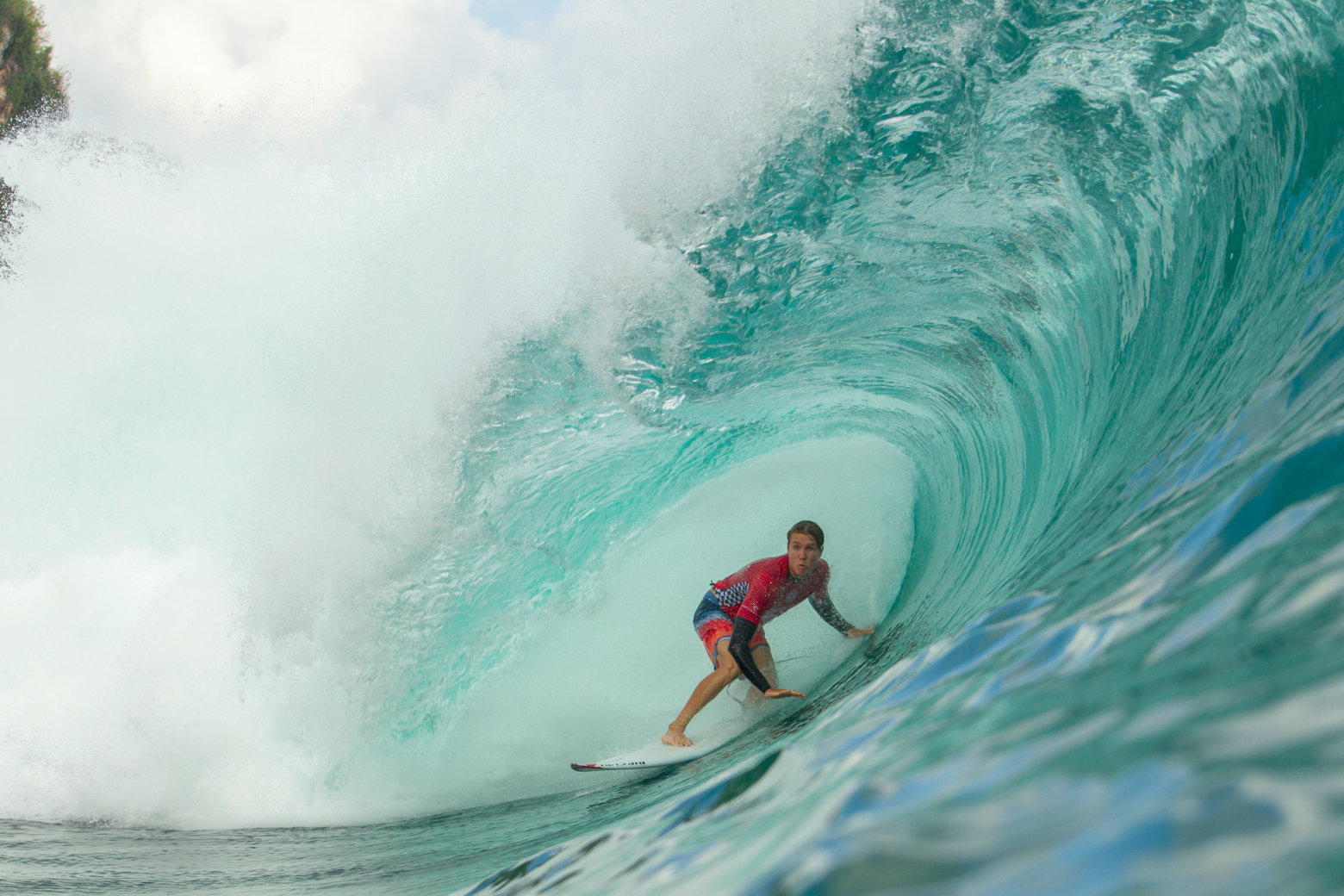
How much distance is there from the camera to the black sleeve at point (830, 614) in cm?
477

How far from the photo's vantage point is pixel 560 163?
5.80 meters

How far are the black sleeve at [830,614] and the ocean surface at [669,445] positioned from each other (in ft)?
0.65

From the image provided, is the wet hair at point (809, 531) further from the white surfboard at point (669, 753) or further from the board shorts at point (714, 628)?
the white surfboard at point (669, 753)

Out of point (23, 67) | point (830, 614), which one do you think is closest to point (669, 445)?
point (830, 614)

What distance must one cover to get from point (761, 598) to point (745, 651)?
0.38 m

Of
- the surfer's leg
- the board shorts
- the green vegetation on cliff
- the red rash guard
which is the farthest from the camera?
the green vegetation on cliff

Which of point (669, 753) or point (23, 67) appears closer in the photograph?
point (669, 753)

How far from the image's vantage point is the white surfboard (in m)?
4.14

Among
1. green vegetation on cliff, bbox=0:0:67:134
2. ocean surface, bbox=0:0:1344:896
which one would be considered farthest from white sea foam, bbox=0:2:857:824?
green vegetation on cliff, bbox=0:0:67:134

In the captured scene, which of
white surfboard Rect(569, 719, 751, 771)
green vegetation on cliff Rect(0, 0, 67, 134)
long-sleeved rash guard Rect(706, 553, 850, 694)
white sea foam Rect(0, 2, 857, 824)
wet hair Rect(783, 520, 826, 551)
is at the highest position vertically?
green vegetation on cliff Rect(0, 0, 67, 134)

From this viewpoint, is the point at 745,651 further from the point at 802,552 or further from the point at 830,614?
the point at 830,614

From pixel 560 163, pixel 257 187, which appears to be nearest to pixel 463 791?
pixel 560 163

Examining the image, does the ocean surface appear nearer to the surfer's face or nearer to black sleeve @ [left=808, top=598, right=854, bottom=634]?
black sleeve @ [left=808, top=598, right=854, bottom=634]

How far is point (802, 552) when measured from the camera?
14.0ft
